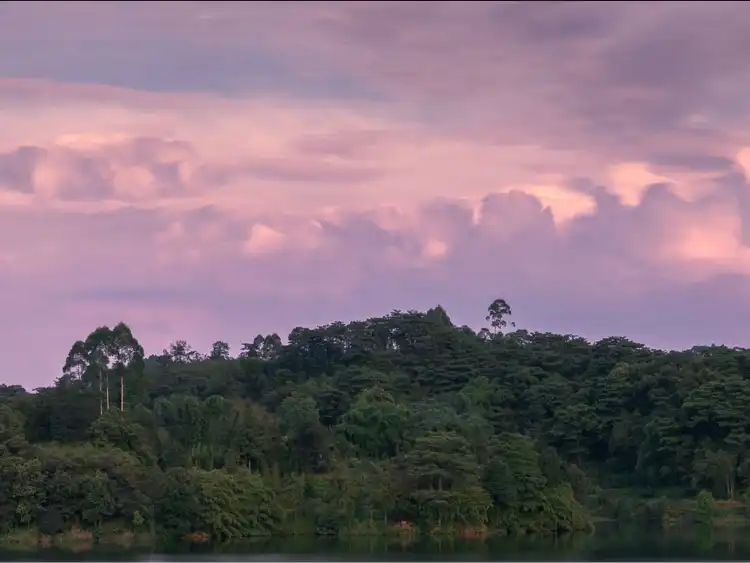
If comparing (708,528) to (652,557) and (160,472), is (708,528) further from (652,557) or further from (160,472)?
(160,472)

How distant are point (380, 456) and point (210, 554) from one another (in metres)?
20.7

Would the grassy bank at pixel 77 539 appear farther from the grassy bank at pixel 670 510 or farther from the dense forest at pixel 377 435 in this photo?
the grassy bank at pixel 670 510

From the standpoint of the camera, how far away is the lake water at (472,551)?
135ft

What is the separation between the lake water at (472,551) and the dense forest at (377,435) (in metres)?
2.92

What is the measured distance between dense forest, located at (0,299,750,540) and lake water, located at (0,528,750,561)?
292cm

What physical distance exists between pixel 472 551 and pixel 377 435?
20.3 meters

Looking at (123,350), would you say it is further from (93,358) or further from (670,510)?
(670,510)

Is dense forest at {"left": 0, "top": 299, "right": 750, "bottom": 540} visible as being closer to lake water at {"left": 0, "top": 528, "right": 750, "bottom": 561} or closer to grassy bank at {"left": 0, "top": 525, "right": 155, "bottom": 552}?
grassy bank at {"left": 0, "top": 525, "right": 155, "bottom": 552}

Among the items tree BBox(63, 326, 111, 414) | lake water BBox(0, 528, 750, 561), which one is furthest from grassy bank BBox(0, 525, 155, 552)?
tree BBox(63, 326, 111, 414)

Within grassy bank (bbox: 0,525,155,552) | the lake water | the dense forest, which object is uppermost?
the dense forest

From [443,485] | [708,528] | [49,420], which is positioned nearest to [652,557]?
[443,485]

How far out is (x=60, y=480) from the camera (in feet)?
167

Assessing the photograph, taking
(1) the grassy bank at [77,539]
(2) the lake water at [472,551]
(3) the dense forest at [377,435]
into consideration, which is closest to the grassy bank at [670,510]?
(3) the dense forest at [377,435]

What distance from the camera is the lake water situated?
135 feet
